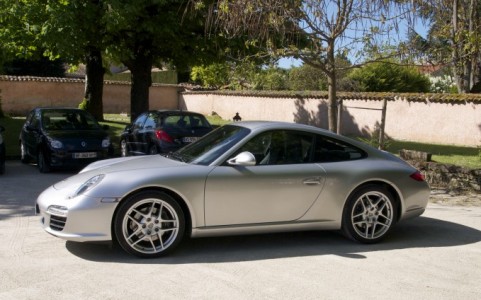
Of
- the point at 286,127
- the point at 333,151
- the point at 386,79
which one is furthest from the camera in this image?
the point at 386,79

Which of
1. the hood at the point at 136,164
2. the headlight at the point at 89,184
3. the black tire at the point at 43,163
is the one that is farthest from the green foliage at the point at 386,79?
the headlight at the point at 89,184

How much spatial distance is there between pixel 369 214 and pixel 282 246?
3.54 feet

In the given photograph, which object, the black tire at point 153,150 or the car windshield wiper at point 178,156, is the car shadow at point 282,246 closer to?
the car windshield wiper at point 178,156

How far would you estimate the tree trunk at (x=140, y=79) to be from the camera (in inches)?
672

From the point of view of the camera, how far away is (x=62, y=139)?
11.5m

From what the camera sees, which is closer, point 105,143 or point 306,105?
point 105,143

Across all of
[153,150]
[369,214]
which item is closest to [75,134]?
[153,150]

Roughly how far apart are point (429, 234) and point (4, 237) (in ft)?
16.9

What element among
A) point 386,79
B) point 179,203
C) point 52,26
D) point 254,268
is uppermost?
point 386,79

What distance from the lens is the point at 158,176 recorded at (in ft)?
17.6

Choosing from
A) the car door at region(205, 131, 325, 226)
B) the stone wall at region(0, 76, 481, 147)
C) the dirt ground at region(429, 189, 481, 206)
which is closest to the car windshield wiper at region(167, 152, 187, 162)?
the car door at region(205, 131, 325, 226)

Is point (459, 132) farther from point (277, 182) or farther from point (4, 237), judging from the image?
point (4, 237)

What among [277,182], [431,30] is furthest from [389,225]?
[431,30]

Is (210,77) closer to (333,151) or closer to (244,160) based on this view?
(333,151)
